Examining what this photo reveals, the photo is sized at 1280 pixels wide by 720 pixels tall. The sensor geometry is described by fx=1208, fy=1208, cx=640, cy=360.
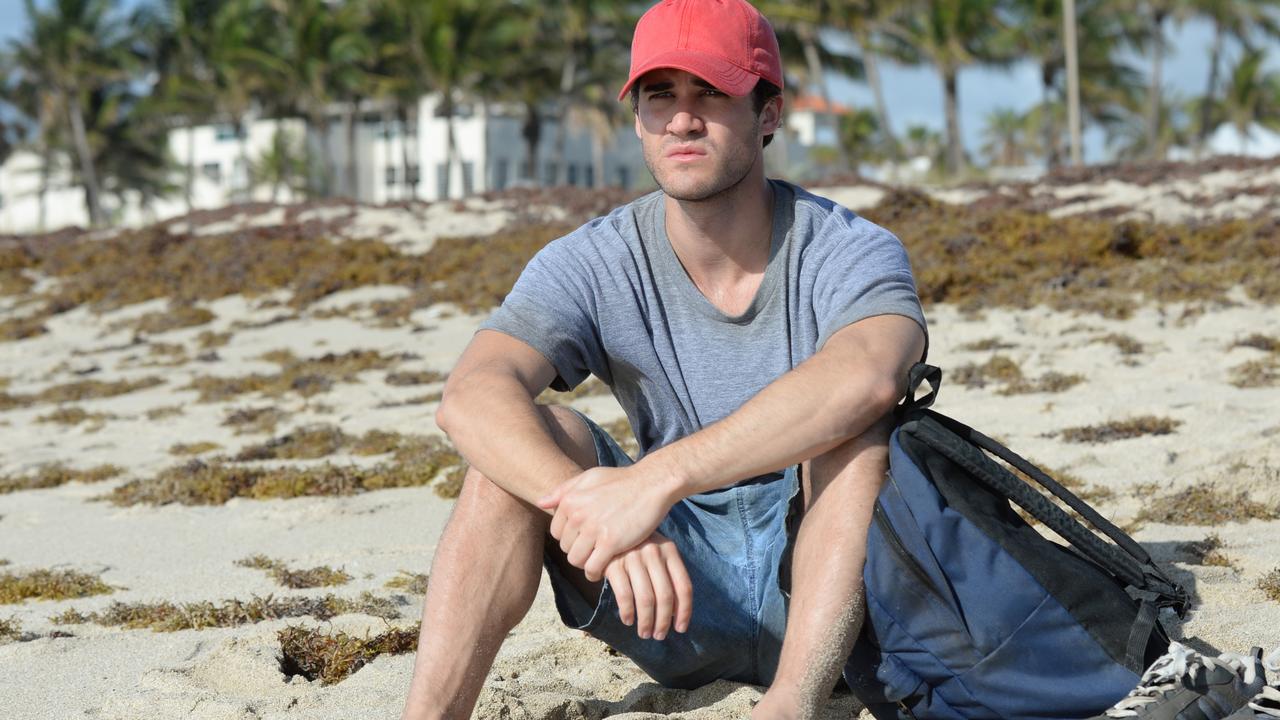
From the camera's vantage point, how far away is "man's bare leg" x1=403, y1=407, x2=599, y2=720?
2496mm

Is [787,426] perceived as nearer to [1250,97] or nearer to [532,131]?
[532,131]

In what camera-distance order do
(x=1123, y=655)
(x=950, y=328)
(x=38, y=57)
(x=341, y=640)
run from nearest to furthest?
(x=1123, y=655) < (x=341, y=640) < (x=950, y=328) < (x=38, y=57)

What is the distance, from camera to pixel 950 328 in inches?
357

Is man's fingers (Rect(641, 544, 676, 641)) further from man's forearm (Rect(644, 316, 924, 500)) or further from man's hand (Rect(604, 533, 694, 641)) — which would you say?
man's forearm (Rect(644, 316, 924, 500))

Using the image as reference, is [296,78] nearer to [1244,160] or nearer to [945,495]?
[1244,160]

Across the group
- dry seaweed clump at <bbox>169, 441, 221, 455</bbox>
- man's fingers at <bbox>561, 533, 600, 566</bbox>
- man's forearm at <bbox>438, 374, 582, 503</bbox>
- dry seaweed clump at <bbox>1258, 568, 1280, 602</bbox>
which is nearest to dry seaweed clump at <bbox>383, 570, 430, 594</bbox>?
man's forearm at <bbox>438, 374, 582, 503</bbox>

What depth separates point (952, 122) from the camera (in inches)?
1485

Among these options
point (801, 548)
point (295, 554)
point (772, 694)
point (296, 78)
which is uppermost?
point (296, 78)

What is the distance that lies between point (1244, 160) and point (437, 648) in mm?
17102

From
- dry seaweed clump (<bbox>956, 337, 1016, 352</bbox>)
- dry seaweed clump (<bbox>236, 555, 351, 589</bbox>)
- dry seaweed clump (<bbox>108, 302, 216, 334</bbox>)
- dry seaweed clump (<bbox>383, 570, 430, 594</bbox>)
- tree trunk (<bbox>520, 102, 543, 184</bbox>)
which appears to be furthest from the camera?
tree trunk (<bbox>520, 102, 543, 184</bbox>)

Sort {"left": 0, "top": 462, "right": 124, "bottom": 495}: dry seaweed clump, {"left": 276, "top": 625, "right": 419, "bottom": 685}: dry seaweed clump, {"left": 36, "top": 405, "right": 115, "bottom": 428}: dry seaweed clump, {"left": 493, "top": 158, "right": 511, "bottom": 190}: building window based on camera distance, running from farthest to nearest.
→ {"left": 493, "top": 158, "right": 511, "bottom": 190}: building window < {"left": 36, "top": 405, "right": 115, "bottom": 428}: dry seaweed clump < {"left": 0, "top": 462, "right": 124, "bottom": 495}: dry seaweed clump < {"left": 276, "top": 625, "right": 419, "bottom": 685}: dry seaweed clump

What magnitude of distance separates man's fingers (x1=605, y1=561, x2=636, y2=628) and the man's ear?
1.20 meters

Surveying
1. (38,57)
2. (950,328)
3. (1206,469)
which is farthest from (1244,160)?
(38,57)

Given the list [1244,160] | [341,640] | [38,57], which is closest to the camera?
[341,640]
